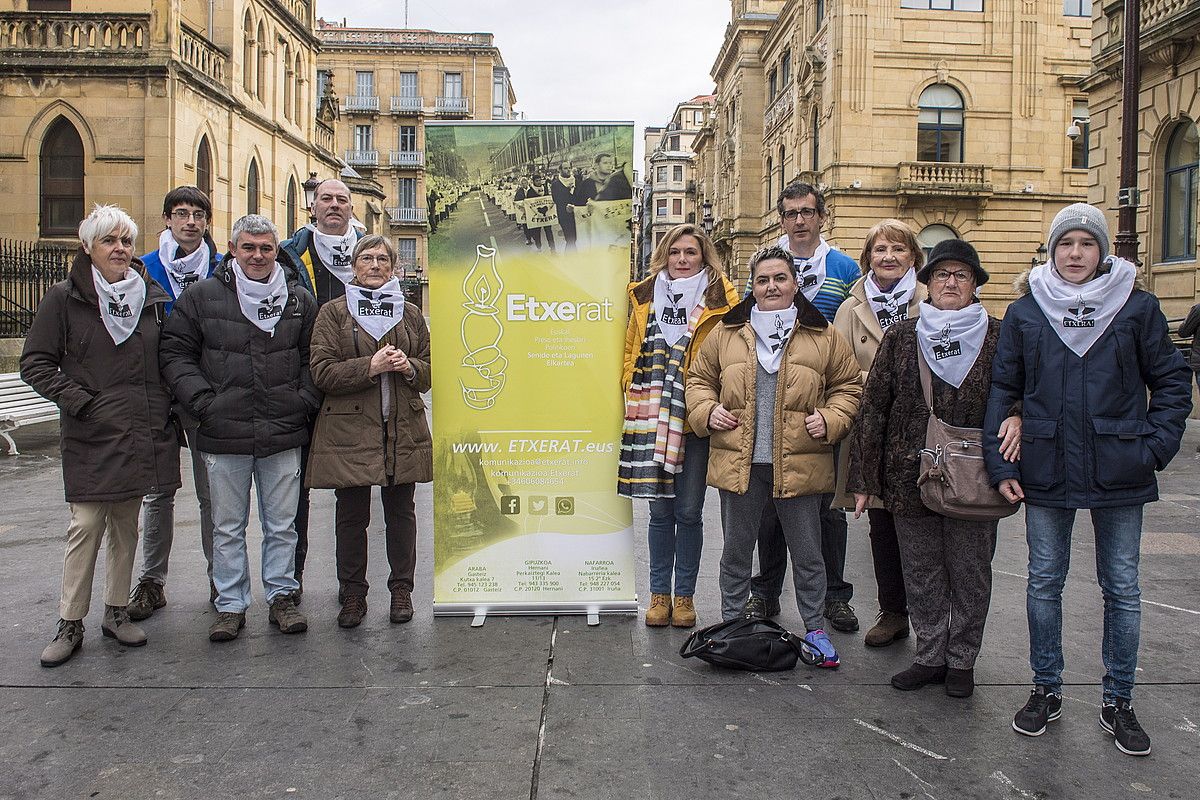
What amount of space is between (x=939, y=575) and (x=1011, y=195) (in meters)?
35.7

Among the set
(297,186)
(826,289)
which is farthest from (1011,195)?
(826,289)

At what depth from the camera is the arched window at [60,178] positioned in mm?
21047

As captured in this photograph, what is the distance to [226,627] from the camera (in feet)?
17.2

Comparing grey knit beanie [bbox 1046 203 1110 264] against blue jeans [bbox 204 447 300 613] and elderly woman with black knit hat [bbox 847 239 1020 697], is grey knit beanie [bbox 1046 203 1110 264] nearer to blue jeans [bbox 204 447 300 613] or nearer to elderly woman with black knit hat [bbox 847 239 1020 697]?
elderly woman with black knit hat [bbox 847 239 1020 697]

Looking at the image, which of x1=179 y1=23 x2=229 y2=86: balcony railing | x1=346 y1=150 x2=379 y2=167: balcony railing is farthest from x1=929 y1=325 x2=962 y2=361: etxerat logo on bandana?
x1=346 y1=150 x2=379 y2=167: balcony railing

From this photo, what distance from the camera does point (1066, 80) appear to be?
3644 centimetres

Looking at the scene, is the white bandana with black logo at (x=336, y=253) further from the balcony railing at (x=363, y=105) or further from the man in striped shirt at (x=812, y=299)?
the balcony railing at (x=363, y=105)

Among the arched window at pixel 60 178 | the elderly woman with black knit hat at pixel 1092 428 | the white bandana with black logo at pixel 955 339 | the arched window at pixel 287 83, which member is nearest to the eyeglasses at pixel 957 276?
the white bandana with black logo at pixel 955 339

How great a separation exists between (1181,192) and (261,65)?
913 inches

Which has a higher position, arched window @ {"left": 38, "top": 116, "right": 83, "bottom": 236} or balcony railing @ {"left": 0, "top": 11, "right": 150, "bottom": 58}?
Answer: balcony railing @ {"left": 0, "top": 11, "right": 150, "bottom": 58}

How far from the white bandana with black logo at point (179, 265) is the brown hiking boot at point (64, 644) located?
6.75ft

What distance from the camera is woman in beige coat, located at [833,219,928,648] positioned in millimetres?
5234

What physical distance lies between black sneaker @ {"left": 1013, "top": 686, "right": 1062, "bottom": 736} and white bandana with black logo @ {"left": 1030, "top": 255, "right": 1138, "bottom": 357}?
4.90 feet

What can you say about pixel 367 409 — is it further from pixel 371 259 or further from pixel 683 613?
pixel 683 613
